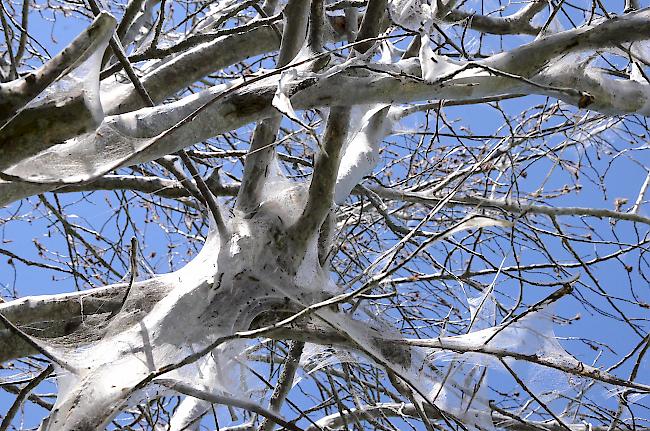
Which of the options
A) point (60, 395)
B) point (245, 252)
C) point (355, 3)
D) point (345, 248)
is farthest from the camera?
point (345, 248)

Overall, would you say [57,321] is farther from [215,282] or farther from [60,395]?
[215,282]

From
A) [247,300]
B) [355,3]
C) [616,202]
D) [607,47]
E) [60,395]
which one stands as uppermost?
[355,3]

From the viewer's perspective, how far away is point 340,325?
2561mm

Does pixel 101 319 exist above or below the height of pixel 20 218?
below

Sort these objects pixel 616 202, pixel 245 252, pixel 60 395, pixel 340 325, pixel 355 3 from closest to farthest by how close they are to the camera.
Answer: pixel 60 395 → pixel 340 325 → pixel 245 252 → pixel 355 3 → pixel 616 202

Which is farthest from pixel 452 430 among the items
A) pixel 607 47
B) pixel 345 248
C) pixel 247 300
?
pixel 345 248

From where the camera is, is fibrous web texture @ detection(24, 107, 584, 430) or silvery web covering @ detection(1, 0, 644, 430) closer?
silvery web covering @ detection(1, 0, 644, 430)

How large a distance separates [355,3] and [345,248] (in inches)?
91.0

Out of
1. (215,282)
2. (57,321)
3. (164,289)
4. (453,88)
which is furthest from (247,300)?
(453,88)

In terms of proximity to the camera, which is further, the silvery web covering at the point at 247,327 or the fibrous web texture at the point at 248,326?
the fibrous web texture at the point at 248,326

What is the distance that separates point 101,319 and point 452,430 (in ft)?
4.92

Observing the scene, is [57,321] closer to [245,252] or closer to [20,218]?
[245,252]

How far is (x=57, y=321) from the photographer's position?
263 centimetres

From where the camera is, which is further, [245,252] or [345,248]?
[345,248]
